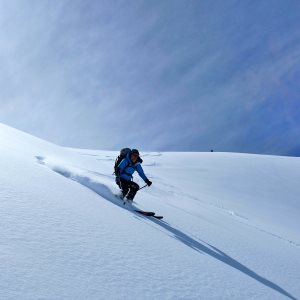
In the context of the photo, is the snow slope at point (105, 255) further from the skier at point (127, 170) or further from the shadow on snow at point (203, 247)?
the skier at point (127, 170)

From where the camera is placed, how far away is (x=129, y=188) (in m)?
9.71

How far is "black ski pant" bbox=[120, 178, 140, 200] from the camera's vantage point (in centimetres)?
958

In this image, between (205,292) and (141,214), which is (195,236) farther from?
(205,292)

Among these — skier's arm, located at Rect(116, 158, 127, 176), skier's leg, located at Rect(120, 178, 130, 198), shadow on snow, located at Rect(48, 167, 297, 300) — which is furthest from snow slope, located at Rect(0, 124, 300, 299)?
skier's arm, located at Rect(116, 158, 127, 176)

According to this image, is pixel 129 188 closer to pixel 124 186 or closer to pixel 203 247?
pixel 124 186

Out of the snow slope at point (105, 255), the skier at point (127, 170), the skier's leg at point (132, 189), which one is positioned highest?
the skier at point (127, 170)

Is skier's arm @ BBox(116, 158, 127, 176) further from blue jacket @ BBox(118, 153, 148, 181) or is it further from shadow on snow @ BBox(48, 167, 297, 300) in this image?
shadow on snow @ BBox(48, 167, 297, 300)

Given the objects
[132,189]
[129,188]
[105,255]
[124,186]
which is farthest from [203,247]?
[124,186]

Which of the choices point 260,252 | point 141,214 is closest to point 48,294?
point 141,214

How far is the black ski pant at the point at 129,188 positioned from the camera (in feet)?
31.4

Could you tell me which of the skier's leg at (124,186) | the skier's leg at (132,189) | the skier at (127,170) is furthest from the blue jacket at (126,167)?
the skier's leg at (132,189)

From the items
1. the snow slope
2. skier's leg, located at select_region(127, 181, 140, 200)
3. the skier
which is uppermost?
the skier

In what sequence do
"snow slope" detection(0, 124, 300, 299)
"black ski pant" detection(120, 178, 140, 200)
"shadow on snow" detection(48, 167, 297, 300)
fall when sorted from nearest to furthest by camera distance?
"snow slope" detection(0, 124, 300, 299), "shadow on snow" detection(48, 167, 297, 300), "black ski pant" detection(120, 178, 140, 200)

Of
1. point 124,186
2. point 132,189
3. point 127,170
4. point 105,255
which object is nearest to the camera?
point 105,255
